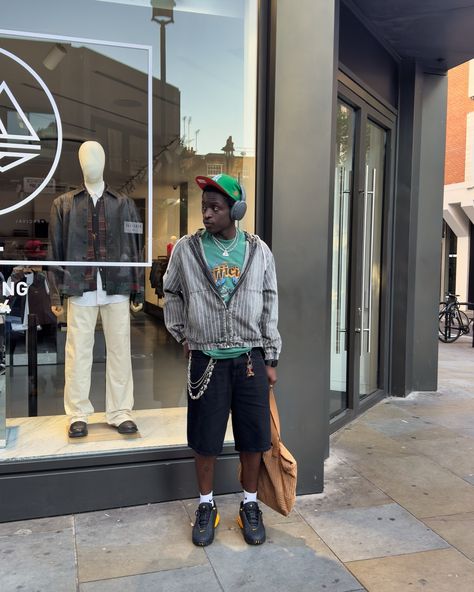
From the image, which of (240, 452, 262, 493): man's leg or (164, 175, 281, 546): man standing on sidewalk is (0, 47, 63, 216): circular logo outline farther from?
(240, 452, 262, 493): man's leg

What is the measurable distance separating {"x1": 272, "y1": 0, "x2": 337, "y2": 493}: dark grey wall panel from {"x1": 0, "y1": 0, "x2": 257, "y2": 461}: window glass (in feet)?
1.01

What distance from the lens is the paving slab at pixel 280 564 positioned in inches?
108

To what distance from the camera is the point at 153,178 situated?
4004 mm

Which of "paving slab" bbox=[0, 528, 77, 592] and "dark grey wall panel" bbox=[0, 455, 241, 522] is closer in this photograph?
"paving slab" bbox=[0, 528, 77, 592]

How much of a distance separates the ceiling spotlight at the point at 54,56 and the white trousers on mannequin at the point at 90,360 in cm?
160

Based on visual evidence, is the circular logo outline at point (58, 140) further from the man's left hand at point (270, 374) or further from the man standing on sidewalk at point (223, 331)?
the man's left hand at point (270, 374)

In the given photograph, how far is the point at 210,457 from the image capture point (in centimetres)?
315

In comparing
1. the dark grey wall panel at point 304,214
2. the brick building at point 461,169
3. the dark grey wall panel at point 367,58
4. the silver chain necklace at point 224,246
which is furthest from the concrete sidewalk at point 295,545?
the brick building at point 461,169

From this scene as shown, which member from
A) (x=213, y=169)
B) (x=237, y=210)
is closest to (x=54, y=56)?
(x=213, y=169)

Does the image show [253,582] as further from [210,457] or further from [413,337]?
[413,337]

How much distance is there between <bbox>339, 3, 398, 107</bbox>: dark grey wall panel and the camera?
200 inches

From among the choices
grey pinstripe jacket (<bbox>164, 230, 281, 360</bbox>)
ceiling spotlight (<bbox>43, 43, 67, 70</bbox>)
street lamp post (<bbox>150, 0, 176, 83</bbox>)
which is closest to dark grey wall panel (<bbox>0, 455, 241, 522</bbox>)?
grey pinstripe jacket (<bbox>164, 230, 281, 360</bbox>)

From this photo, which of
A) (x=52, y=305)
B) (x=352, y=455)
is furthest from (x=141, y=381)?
(x=352, y=455)

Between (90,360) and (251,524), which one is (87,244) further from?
(251,524)
